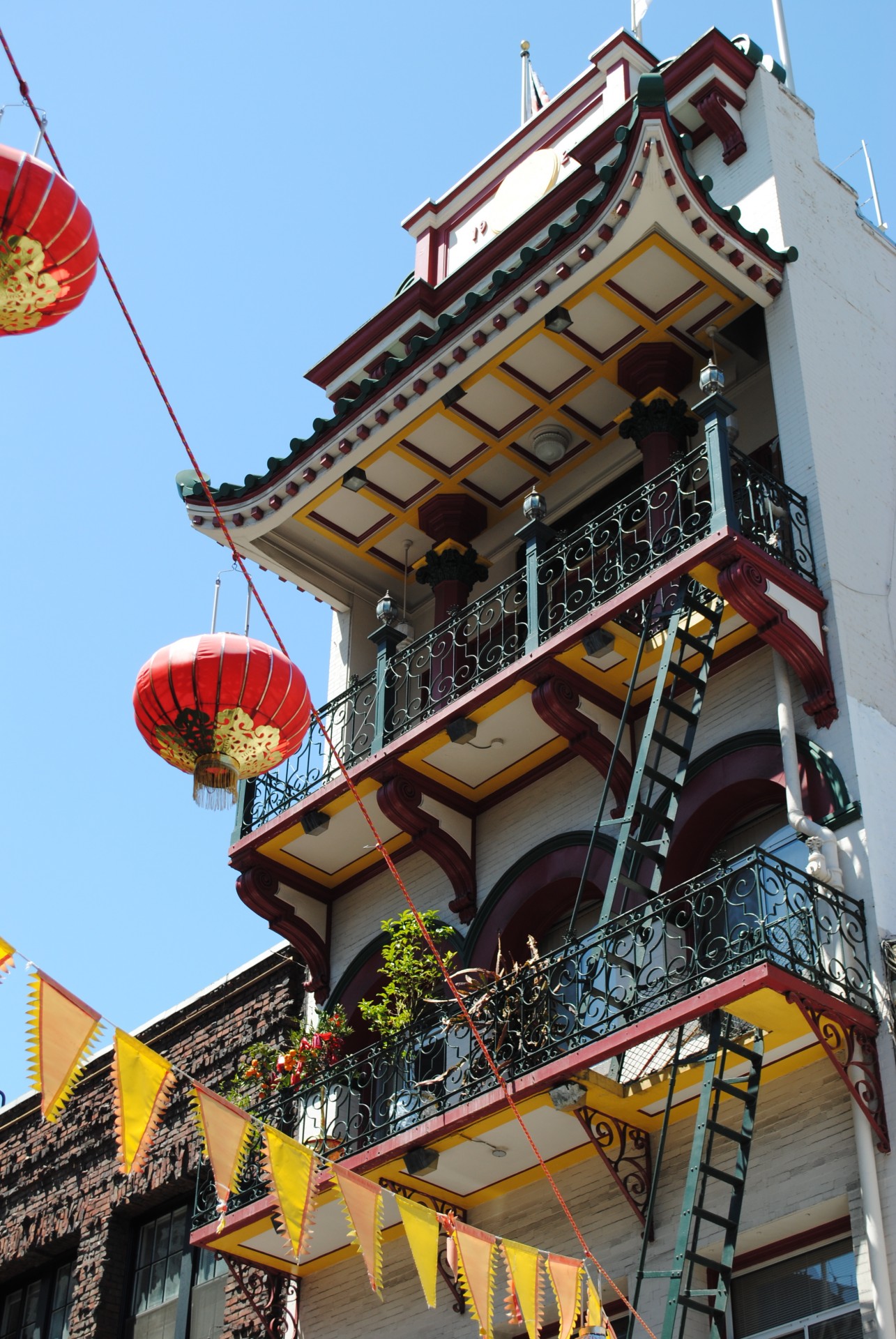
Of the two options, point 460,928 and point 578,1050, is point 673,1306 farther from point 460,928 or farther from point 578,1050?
point 460,928

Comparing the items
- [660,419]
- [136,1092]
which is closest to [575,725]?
[660,419]

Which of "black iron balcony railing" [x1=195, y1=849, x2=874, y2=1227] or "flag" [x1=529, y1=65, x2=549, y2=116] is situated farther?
"flag" [x1=529, y1=65, x2=549, y2=116]

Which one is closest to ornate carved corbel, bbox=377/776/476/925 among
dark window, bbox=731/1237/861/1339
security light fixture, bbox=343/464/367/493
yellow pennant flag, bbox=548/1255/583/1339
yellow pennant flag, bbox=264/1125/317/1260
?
security light fixture, bbox=343/464/367/493

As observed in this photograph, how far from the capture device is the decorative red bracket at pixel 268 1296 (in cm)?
1488

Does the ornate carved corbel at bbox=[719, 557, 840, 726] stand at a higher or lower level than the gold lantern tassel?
higher

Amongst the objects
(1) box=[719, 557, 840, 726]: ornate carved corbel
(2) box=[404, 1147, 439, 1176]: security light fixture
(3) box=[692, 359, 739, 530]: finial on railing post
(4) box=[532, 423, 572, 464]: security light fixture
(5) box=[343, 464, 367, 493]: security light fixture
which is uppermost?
(4) box=[532, 423, 572, 464]: security light fixture

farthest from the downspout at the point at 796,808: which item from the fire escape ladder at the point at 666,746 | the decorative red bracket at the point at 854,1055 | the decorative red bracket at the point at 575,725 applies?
the decorative red bracket at the point at 575,725

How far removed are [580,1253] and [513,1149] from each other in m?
0.89

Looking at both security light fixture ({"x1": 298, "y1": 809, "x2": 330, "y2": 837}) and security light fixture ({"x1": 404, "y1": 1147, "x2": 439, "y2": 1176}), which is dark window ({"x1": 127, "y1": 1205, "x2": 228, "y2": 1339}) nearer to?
security light fixture ({"x1": 298, "y1": 809, "x2": 330, "y2": 837})

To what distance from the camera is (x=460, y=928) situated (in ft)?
51.3

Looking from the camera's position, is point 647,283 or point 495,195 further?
point 495,195

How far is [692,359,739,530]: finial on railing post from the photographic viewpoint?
13.5 metres

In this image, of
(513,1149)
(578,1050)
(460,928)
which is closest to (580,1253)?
(513,1149)

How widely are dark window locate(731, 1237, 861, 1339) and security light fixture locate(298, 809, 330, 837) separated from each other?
232 inches
